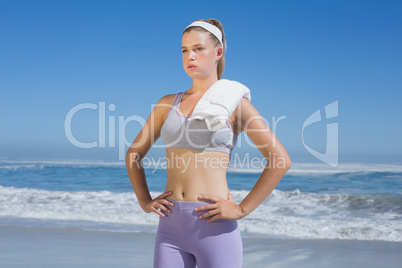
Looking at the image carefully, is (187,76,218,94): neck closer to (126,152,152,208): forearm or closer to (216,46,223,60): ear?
(216,46,223,60): ear

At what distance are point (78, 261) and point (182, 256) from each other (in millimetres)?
Answer: 3026

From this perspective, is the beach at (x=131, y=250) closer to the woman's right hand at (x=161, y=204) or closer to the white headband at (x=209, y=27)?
the woman's right hand at (x=161, y=204)

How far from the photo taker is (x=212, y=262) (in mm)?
1761

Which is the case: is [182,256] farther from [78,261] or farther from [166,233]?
[78,261]

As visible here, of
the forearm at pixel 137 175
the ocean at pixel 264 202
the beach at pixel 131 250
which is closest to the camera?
the forearm at pixel 137 175

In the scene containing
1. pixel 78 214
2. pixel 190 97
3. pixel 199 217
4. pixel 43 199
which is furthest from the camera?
pixel 43 199

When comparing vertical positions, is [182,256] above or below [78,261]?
above

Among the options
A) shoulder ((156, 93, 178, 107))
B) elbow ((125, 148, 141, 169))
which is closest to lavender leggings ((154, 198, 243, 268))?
elbow ((125, 148, 141, 169))

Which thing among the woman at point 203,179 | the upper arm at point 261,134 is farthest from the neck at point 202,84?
the upper arm at point 261,134

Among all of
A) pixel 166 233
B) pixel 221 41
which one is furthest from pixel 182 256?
pixel 221 41

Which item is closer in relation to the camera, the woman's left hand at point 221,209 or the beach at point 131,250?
the woman's left hand at point 221,209

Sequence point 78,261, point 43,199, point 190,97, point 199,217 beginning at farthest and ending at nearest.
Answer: point 43,199, point 78,261, point 190,97, point 199,217

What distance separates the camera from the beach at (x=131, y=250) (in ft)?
14.6

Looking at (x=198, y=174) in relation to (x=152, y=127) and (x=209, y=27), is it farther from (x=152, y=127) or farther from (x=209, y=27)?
(x=209, y=27)
